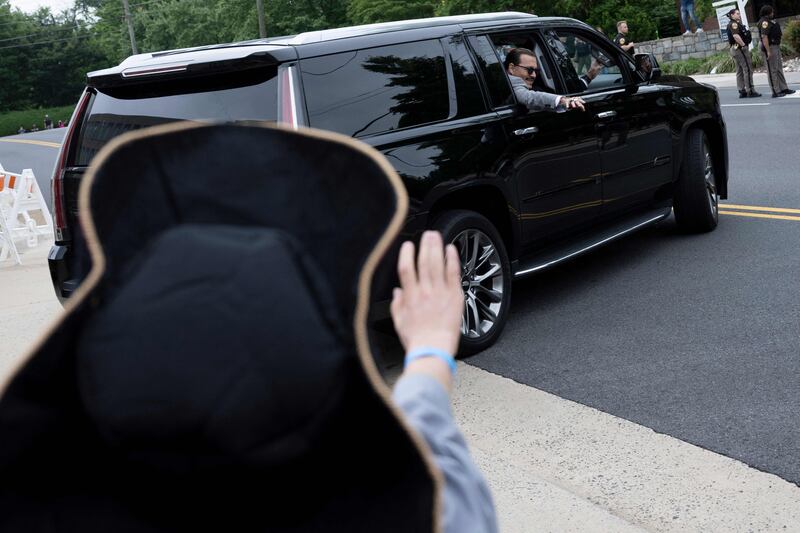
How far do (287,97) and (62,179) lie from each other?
152cm

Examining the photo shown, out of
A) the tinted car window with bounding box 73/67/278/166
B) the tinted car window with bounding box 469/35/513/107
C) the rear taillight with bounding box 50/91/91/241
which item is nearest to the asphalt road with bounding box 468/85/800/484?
the tinted car window with bounding box 469/35/513/107

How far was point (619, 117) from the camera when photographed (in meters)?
6.99

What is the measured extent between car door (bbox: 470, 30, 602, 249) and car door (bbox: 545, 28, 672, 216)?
0.54ft

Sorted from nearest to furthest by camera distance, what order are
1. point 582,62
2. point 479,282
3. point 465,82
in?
point 479,282 → point 465,82 → point 582,62

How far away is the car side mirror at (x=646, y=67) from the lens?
7.50m

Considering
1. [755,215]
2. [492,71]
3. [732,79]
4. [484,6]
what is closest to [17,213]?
[492,71]

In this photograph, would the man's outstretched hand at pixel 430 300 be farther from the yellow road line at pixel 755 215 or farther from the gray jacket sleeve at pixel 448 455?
the yellow road line at pixel 755 215

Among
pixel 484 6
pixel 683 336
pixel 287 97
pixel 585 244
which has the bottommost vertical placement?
pixel 683 336

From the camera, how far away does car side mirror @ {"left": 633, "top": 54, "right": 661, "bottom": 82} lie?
7504 mm

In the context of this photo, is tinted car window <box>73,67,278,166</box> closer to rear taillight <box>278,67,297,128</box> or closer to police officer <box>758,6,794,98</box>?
rear taillight <box>278,67,297,128</box>

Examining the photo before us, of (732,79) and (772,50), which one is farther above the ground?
(772,50)

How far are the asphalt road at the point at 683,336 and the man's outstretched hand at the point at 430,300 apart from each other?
2801mm

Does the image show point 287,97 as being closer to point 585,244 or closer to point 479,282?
point 479,282

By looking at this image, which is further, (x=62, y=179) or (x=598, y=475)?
(x=62, y=179)
